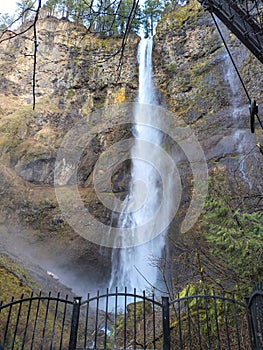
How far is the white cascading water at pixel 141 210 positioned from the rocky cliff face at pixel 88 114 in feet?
2.49

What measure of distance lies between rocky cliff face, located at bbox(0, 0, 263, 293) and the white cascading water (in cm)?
76

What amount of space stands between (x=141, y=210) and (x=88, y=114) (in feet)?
31.5

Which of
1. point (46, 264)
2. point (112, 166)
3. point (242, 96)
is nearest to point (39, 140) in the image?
point (112, 166)

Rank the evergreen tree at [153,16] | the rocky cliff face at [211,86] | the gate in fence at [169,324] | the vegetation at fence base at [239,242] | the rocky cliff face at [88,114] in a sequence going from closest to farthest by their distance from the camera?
the gate in fence at [169,324] < the vegetation at fence base at [239,242] < the rocky cliff face at [211,86] < the rocky cliff face at [88,114] < the evergreen tree at [153,16]

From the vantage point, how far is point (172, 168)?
15.6m

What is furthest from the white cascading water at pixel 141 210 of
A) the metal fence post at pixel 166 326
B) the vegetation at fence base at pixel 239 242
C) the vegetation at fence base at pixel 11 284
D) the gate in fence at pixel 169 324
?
the metal fence post at pixel 166 326

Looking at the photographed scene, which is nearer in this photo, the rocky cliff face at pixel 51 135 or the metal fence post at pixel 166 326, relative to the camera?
the metal fence post at pixel 166 326

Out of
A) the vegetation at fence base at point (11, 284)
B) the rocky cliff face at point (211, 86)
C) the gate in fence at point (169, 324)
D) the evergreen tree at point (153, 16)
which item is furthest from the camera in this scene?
the evergreen tree at point (153, 16)

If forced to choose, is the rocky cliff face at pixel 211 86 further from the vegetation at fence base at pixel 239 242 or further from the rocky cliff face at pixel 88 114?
the vegetation at fence base at pixel 239 242

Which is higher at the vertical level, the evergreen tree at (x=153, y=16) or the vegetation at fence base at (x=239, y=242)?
the evergreen tree at (x=153, y=16)

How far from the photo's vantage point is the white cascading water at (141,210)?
13738 millimetres

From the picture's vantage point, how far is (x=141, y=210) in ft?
51.6

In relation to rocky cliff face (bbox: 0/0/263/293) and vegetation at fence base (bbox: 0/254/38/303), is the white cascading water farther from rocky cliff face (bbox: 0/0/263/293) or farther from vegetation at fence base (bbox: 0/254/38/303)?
vegetation at fence base (bbox: 0/254/38/303)

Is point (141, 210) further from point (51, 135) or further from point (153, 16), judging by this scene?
point (153, 16)
